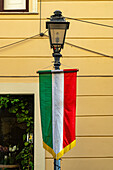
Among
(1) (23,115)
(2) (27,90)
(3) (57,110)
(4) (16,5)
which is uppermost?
(4) (16,5)

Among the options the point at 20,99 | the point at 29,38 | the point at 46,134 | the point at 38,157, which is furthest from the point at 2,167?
the point at 29,38

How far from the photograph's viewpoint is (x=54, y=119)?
3900 millimetres

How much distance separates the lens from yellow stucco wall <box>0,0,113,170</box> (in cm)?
538

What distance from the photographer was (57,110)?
3902 mm

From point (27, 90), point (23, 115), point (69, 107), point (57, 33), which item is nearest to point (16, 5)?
point (27, 90)

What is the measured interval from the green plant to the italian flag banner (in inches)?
63.2

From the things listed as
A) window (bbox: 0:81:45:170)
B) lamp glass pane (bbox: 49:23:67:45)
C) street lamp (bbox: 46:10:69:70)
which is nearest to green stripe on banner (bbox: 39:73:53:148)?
street lamp (bbox: 46:10:69:70)

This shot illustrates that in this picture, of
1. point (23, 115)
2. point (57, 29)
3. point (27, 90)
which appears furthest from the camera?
point (23, 115)

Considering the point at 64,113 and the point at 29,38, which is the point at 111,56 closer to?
the point at 29,38

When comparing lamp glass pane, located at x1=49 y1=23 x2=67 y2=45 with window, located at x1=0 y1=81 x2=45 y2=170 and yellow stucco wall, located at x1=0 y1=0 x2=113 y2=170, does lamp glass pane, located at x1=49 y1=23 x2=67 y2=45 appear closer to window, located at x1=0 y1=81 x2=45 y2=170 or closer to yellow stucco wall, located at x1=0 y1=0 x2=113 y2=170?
yellow stucco wall, located at x1=0 y1=0 x2=113 y2=170

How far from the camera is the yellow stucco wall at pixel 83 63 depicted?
5383mm

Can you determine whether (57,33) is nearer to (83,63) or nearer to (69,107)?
(69,107)

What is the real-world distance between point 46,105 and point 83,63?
6.04 feet

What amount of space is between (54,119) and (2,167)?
7.74 ft
